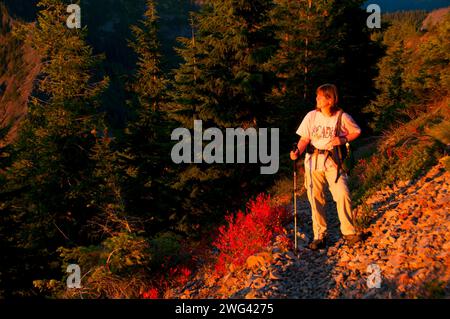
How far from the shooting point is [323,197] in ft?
21.3

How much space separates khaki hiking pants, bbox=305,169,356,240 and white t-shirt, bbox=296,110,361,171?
0.61ft

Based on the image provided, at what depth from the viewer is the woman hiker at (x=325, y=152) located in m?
5.98

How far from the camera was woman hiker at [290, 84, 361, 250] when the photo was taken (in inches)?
236

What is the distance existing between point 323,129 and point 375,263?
2.25 meters

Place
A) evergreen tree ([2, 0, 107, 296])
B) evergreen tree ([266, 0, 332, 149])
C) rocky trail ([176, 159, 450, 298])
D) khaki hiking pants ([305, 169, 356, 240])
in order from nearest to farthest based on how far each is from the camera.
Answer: rocky trail ([176, 159, 450, 298]) < khaki hiking pants ([305, 169, 356, 240]) < evergreen tree ([2, 0, 107, 296]) < evergreen tree ([266, 0, 332, 149])

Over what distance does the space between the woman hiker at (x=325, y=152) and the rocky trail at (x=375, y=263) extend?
0.50 meters

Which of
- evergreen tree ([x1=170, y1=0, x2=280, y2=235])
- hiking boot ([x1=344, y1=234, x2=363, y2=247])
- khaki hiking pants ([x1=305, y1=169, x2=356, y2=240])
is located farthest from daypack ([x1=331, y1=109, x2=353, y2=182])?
evergreen tree ([x1=170, y1=0, x2=280, y2=235])

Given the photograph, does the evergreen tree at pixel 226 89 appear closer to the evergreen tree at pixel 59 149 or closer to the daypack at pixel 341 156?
the evergreen tree at pixel 59 149

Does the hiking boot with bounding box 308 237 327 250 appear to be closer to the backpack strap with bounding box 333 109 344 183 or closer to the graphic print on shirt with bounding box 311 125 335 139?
the backpack strap with bounding box 333 109 344 183

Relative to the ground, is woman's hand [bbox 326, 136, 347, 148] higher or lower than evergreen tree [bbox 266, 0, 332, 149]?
lower

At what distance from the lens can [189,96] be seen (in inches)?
615

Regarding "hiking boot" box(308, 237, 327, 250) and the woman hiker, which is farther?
"hiking boot" box(308, 237, 327, 250)
